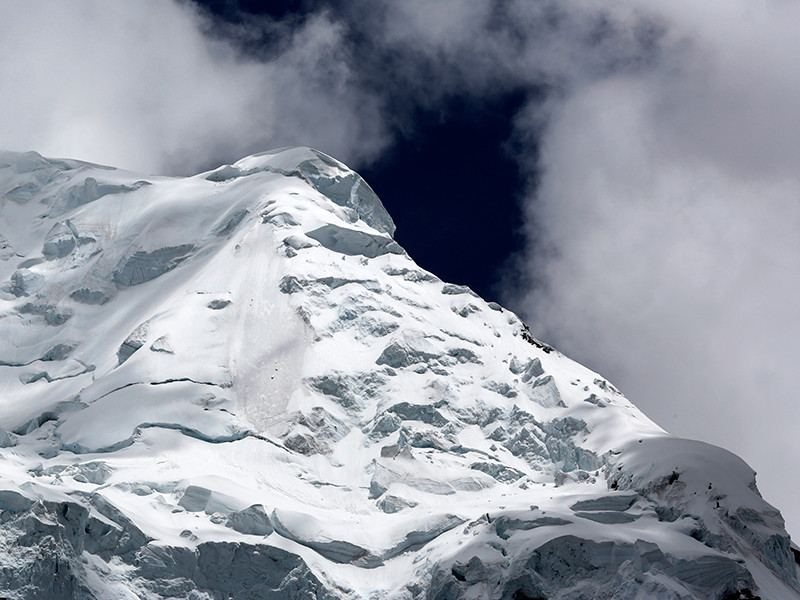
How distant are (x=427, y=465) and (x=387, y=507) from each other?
1071 centimetres

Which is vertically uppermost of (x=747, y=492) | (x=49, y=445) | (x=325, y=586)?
(x=747, y=492)

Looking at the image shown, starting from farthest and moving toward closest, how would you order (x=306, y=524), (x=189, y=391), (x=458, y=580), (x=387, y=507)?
(x=189, y=391) < (x=387, y=507) < (x=306, y=524) < (x=458, y=580)

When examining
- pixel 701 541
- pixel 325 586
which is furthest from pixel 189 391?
pixel 701 541

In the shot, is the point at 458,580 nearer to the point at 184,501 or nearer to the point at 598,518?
the point at 598,518

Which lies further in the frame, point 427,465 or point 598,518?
point 427,465

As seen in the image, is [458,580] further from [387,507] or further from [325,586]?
[387,507]

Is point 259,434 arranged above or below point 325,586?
above

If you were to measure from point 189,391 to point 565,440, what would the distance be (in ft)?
155

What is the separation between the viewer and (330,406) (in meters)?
185

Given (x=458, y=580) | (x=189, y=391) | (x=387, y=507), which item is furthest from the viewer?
(x=189, y=391)

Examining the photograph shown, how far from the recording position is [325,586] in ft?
479

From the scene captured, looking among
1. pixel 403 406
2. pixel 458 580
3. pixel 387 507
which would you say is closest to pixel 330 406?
pixel 403 406

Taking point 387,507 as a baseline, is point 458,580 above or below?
below

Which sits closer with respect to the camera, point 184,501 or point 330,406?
point 184,501
